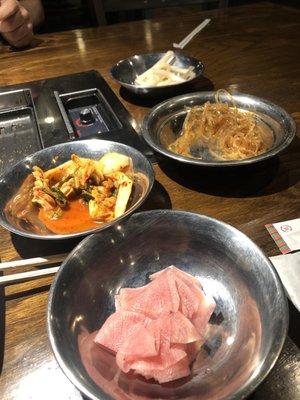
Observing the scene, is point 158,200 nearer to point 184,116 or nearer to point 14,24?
point 184,116

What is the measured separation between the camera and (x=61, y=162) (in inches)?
61.2

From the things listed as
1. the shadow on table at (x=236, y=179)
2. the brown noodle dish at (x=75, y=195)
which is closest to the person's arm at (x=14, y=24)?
the brown noodle dish at (x=75, y=195)

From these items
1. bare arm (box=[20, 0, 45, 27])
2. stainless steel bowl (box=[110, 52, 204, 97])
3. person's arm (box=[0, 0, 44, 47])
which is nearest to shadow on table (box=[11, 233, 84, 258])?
stainless steel bowl (box=[110, 52, 204, 97])

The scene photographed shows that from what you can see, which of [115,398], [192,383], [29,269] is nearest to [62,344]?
[115,398]

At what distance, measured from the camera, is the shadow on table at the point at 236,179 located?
1.44m

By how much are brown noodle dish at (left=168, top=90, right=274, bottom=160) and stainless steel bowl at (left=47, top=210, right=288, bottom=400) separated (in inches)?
21.8

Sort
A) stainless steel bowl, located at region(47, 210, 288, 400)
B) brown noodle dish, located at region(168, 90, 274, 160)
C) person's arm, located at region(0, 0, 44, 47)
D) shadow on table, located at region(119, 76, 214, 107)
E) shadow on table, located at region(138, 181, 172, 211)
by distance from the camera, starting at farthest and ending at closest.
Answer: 1. person's arm, located at region(0, 0, 44, 47)
2. shadow on table, located at region(119, 76, 214, 107)
3. brown noodle dish, located at region(168, 90, 274, 160)
4. shadow on table, located at region(138, 181, 172, 211)
5. stainless steel bowl, located at region(47, 210, 288, 400)

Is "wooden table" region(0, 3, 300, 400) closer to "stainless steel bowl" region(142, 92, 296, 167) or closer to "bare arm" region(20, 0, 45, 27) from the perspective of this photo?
"stainless steel bowl" region(142, 92, 296, 167)

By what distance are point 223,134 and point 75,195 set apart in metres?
0.76

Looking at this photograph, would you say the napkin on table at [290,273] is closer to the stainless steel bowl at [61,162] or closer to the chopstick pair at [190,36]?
the stainless steel bowl at [61,162]

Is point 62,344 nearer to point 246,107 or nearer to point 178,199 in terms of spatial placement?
point 178,199

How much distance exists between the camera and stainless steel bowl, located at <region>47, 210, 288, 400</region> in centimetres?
78

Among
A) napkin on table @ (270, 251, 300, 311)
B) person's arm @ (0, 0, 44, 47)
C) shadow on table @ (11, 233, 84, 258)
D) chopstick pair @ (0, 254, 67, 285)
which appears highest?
person's arm @ (0, 0, 44, 47)

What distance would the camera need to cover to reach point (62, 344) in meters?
0.81
